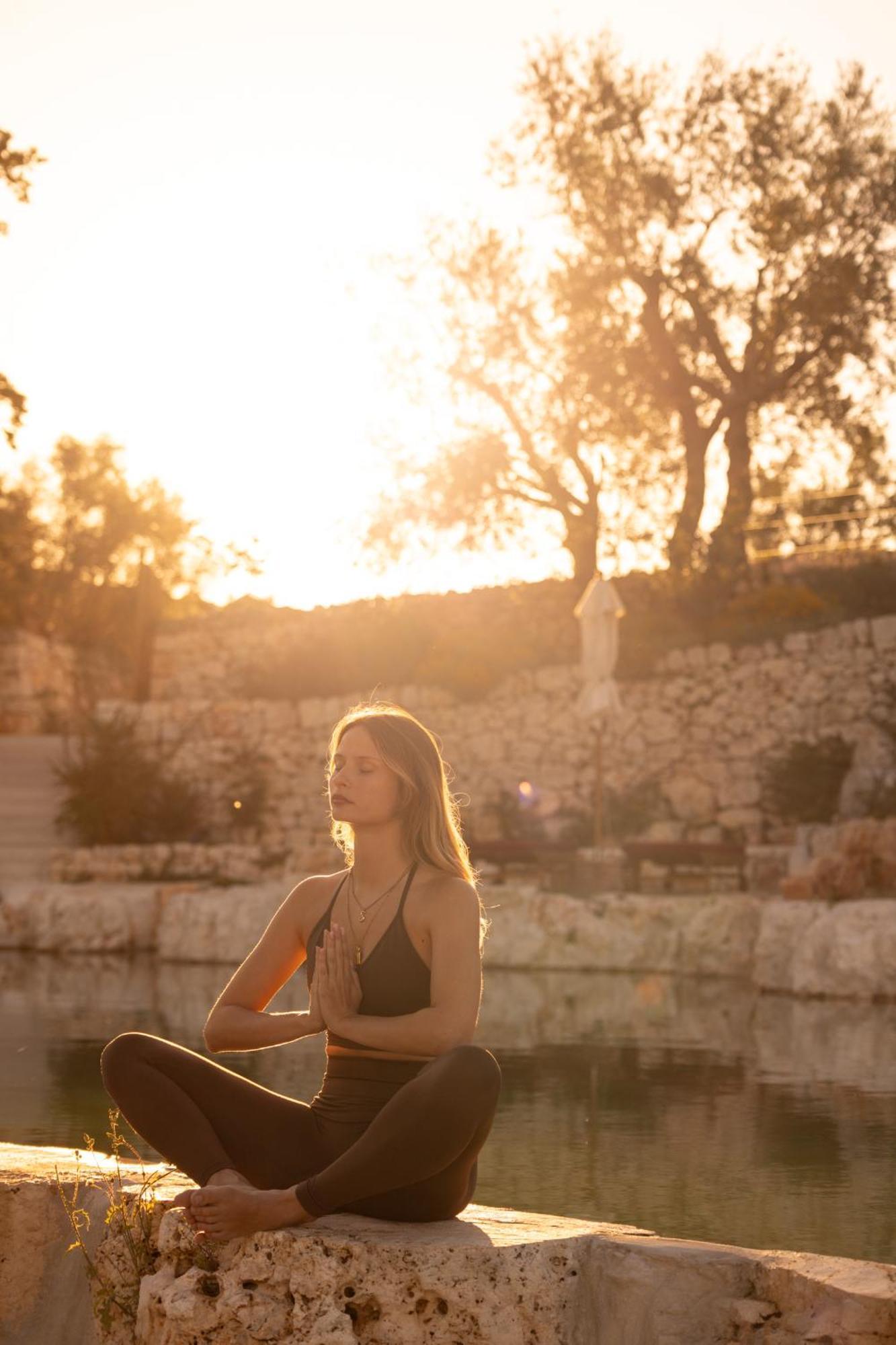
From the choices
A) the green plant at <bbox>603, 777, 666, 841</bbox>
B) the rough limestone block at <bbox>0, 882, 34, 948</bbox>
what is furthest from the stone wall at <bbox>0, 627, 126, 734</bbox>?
the rough limestone block at <bbox>0, 882, 34, 948</bbox>

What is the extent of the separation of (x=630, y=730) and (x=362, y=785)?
50.8ft

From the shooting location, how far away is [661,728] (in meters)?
18.5

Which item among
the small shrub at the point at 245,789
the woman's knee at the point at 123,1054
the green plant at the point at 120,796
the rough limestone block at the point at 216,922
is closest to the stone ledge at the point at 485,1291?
the woman's knee at the point at 123,1054

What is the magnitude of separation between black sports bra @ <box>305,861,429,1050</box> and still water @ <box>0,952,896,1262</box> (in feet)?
5.00

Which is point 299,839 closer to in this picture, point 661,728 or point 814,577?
point 661,728

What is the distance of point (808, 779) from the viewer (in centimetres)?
1722

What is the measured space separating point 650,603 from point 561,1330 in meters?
17.1

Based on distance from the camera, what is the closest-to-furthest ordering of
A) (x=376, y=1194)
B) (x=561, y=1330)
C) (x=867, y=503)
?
(x=561, y=1330)
(x=376, y=1194)
(x=867, y=503)

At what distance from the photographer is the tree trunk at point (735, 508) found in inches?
762

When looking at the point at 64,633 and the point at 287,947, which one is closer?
the point at 287,947

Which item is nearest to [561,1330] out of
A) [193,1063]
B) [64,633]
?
[193,1063]

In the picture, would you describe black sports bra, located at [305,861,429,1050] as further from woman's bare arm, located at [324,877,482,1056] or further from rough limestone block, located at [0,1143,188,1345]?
rough limestone block, located at [0,1143,188,1345]

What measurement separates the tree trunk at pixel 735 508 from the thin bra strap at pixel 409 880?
1593cm

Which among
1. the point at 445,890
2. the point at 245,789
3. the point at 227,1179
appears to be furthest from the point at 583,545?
the point at 227,1179
